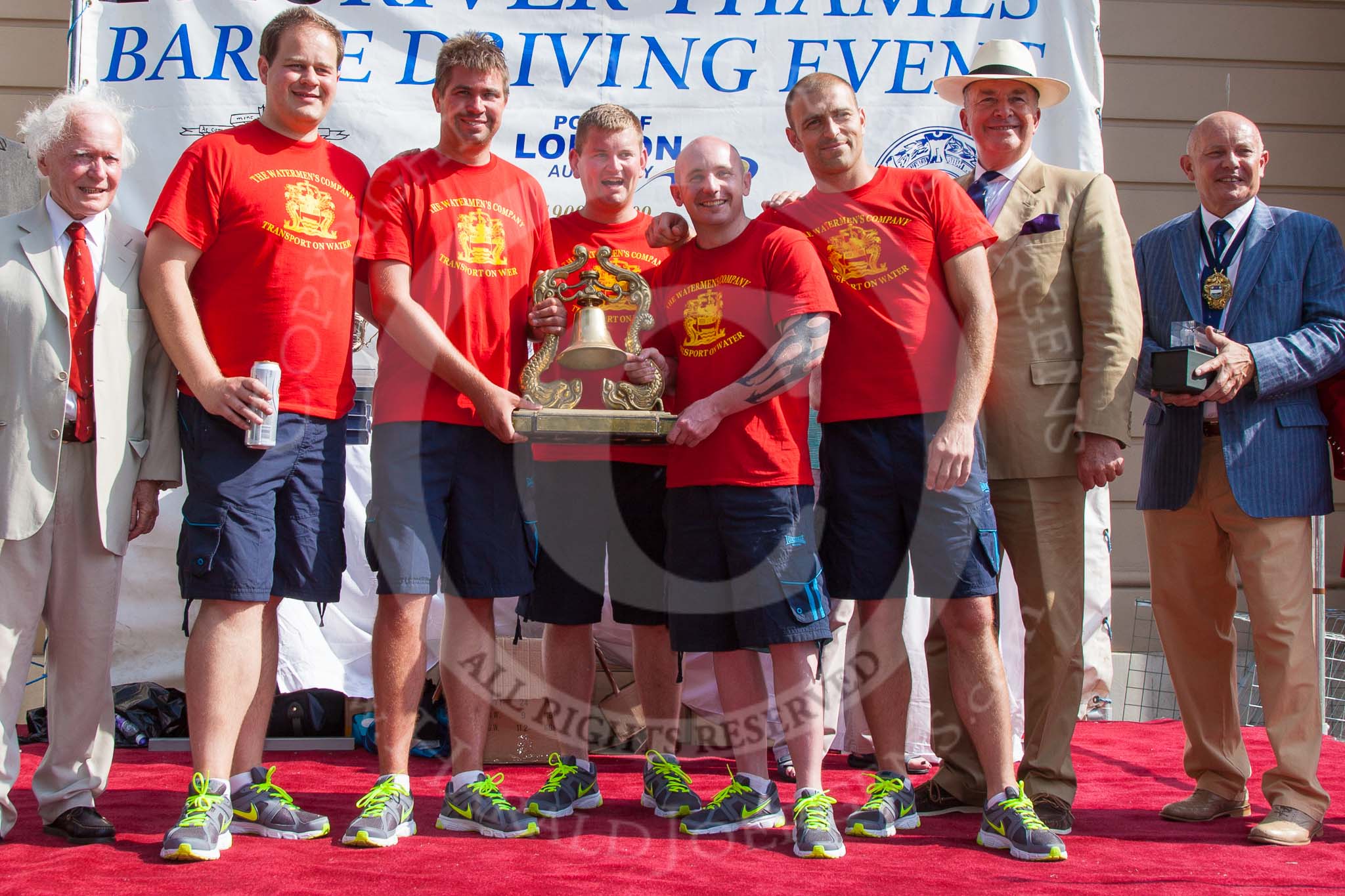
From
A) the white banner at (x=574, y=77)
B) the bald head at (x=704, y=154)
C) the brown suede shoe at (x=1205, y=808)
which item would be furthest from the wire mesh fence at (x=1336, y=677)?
the bald head at (x=704, y=154)

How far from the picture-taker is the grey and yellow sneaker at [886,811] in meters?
3.19

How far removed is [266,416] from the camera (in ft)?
9.62

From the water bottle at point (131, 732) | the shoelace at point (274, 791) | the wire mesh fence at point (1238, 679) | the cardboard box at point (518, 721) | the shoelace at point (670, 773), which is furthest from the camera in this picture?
the wire mesh fence at point (1238, 679)

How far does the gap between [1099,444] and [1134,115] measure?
3685 mm

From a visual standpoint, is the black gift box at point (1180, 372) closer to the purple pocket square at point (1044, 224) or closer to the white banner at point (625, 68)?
the purple pocket square at point (1044, 224)

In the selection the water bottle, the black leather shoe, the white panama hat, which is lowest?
the water bottle

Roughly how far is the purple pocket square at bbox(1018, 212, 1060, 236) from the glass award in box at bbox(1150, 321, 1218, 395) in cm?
44

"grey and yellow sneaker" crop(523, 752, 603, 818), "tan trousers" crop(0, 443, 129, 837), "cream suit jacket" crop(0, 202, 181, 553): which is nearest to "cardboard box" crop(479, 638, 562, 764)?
"grey and yellow sneaker" crop(523, 752, 603, 818)

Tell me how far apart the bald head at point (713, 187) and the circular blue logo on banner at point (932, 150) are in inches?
71.8

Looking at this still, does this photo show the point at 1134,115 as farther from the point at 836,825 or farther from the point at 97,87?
the point at 97,87

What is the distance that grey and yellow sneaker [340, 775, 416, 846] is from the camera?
2.99 metres

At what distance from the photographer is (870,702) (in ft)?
10.6

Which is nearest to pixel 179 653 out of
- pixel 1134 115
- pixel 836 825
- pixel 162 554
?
pixel 162 554

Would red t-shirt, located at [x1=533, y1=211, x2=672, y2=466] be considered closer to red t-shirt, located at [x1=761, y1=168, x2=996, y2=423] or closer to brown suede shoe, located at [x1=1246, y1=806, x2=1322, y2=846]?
red t-shirt, located at [x1=761, y1=168, x2=996, y2=423]
